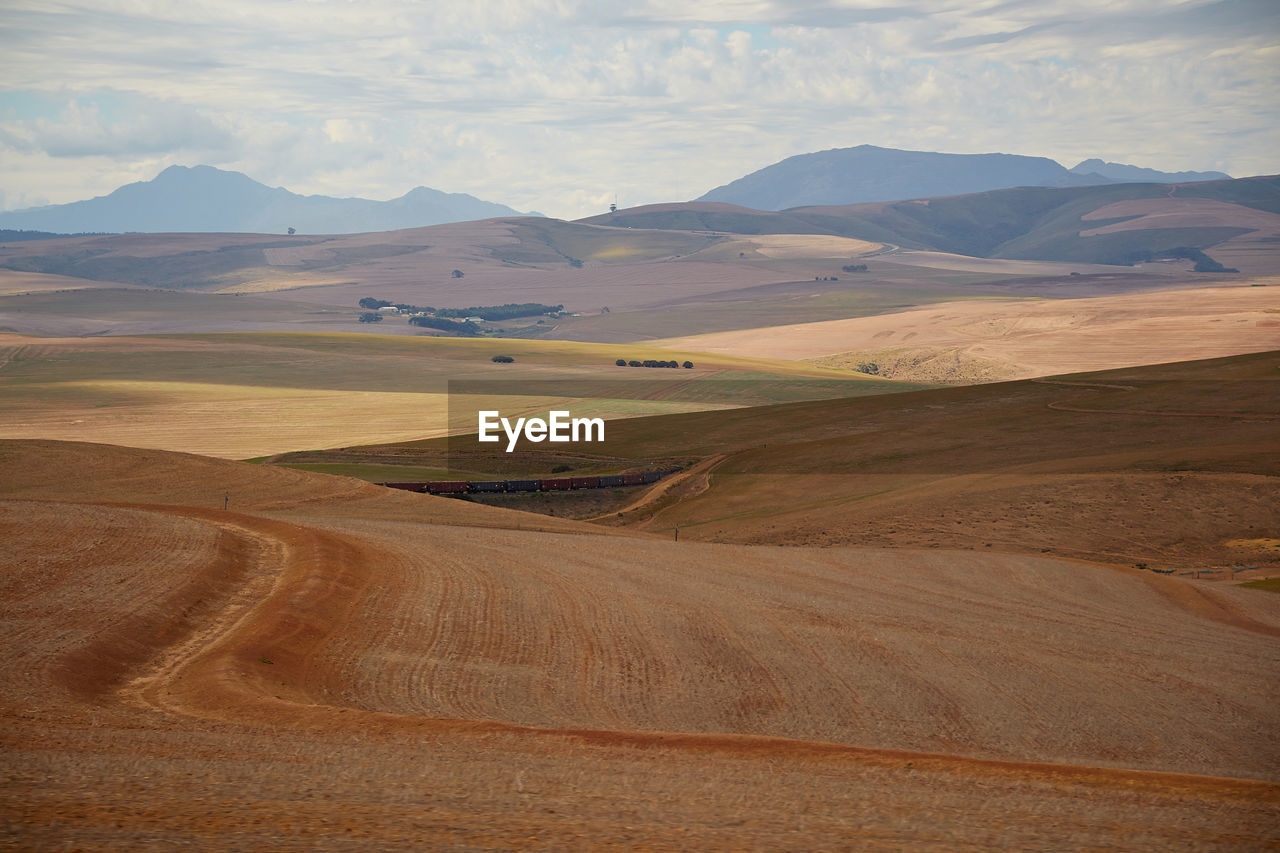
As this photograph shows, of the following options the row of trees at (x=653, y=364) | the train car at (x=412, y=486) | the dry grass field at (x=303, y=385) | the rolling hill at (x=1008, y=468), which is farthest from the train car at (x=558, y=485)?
the row of trees at (x=653, y=364)

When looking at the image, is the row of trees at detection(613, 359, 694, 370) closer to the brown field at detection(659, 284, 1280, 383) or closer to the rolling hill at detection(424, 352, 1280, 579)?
the brown field at detection(659, 284, 1280, 383)

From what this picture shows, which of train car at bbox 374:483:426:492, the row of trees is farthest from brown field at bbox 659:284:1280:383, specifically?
train car at bbox 374:483:426:492

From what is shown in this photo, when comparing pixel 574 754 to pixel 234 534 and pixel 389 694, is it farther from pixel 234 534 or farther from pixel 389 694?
pixel 234 534

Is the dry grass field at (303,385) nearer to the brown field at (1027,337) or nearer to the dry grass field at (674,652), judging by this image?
the brown field at (1027,337)

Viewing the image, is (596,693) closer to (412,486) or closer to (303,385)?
(412,486)

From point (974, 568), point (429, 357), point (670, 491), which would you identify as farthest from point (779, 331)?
point (974, 568)

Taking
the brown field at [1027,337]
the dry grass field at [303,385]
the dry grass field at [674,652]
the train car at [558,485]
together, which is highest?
the brown field at [1027,337]
